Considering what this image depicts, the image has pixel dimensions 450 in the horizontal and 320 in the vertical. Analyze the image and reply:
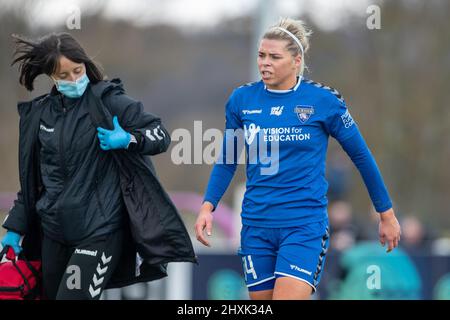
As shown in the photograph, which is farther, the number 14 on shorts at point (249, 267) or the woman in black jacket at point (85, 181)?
the number 14 on shorts at point (249, 267)

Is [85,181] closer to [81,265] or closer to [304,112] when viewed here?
[81,265]

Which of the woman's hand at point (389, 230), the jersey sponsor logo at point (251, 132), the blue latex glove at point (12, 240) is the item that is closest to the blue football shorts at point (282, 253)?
the woman's hand at point (389, 230)

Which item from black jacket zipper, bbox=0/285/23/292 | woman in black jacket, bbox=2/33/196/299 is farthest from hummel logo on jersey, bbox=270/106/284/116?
black jacket zipper, bbox=0/285/23/292

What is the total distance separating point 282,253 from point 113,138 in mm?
1182

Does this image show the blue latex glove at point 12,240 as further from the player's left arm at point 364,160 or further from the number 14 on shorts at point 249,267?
the player's left arm at point 364,160

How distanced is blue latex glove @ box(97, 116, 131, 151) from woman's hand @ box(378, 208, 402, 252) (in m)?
1.62

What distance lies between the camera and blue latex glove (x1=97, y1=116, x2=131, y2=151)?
5609mm

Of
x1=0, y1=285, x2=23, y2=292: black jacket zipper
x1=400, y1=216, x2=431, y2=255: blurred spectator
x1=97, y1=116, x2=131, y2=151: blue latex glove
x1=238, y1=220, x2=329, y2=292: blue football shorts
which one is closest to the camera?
x1=97, y1=116, x2=131, y2=151: blue latex glove

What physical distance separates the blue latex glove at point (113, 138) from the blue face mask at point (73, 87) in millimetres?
302

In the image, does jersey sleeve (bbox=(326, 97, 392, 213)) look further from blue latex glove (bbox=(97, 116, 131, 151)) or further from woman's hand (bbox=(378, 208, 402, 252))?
blue latex glove (bbox=(97, 116, 131, 151))

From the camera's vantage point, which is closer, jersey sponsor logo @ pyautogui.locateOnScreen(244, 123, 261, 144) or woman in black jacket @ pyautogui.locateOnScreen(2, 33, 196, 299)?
woman in black jacket @ pyautogui.locateOnScreen(2, 33, 196, 299)

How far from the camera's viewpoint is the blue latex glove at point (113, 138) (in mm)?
5609
